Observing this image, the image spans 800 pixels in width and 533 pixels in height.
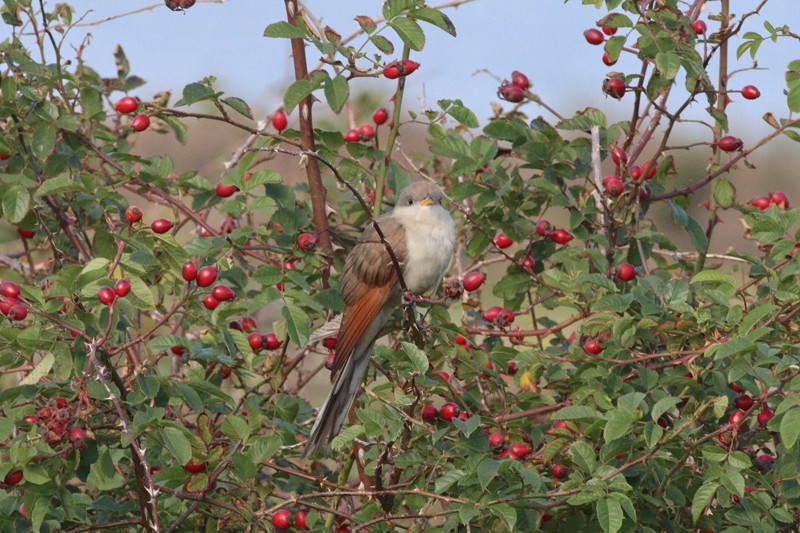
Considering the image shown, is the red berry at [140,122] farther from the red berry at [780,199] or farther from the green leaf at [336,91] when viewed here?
the red berry at [780,199]

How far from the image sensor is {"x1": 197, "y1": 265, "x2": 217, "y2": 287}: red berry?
3135mm

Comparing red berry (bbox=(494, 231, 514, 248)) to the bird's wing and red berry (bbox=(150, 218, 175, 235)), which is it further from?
red berry (bbox=(150, 218, 175, 235))

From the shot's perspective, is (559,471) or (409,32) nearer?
(559,471)

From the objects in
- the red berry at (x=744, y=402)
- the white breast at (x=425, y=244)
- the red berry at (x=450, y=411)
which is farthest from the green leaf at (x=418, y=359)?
the white breast at (x=425, y=244)

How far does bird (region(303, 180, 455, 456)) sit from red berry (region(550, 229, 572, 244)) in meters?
0.50

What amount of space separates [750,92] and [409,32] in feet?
4.85

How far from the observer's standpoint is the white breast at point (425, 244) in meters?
4.82

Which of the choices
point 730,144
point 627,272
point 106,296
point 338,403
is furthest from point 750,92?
point 106,296

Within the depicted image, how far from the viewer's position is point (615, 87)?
3.80 m

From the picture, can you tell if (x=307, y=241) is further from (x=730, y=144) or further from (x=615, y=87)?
(x=730, y=144)

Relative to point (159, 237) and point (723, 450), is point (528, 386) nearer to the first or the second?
point (723, 450)

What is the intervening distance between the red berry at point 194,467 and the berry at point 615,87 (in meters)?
2.06

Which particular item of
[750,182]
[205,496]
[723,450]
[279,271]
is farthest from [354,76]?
[750,182]

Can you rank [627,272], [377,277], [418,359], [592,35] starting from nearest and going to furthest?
[418,359] → [627,272] → [592,35] → [377,277]
